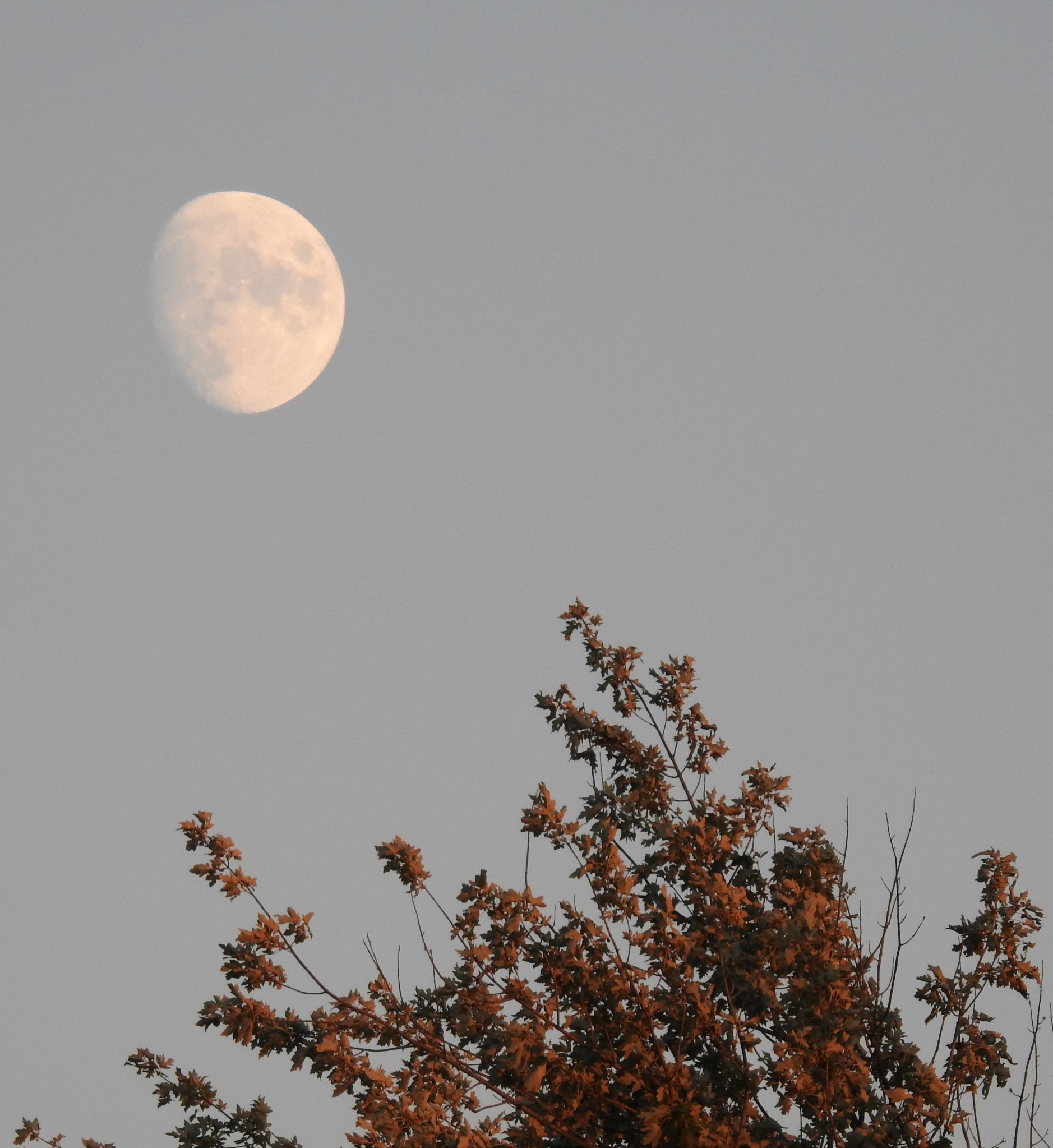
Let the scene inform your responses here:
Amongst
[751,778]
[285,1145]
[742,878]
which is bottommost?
[285,1145]

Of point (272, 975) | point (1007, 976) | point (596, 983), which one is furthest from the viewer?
point (1007, 976)

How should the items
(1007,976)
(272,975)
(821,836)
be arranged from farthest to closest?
(821,836) → (1007,976) → (272,975)

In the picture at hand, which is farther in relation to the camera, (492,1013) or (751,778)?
(751,778)

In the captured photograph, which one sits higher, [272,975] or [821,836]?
[821,836]

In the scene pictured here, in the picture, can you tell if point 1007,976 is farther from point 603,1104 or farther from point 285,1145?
point 285,1145

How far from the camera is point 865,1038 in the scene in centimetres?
723

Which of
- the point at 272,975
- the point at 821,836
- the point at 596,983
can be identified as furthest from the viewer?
the point at 821,836

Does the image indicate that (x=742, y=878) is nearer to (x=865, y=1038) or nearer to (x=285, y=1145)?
(x=865, y=1038)

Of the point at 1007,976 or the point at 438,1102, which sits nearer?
the point at 438,1102

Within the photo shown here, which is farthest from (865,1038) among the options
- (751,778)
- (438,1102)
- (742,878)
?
(438,1102)

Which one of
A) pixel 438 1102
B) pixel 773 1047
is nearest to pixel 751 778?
pixel 773 1047

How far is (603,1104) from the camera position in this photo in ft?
22.3

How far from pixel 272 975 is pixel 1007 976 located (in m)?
4.34

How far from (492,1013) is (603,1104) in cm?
76
